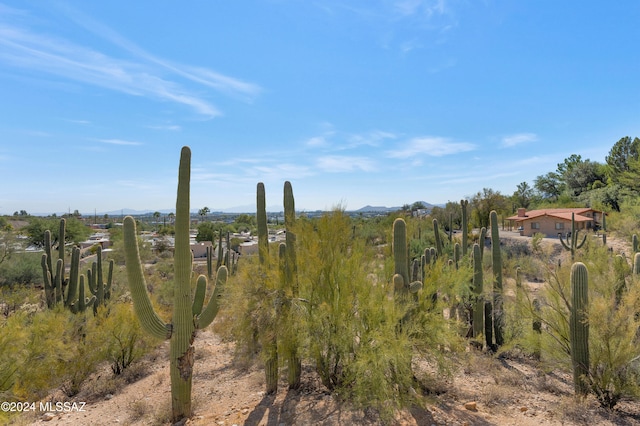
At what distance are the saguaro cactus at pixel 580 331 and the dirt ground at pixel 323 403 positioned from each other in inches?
14.7

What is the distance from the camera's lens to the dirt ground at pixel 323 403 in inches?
245

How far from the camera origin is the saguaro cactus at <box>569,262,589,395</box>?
264 inches

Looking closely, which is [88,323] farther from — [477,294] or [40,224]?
[40,224]

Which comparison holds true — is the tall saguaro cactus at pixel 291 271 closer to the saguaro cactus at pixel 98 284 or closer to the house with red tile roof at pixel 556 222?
the saguaro cactus at pixel 98 284

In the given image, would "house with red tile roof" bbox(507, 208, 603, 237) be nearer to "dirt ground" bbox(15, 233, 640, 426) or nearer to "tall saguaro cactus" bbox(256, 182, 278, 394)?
"dirt ground" bbox(15, 233, 640, 426)

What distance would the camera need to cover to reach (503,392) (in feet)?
23.4

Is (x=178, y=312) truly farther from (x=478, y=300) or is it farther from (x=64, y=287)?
(x=64, y=287)

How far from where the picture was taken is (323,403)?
679 centimetres

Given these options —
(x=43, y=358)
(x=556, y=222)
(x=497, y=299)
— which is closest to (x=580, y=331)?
(x=497, y=299)

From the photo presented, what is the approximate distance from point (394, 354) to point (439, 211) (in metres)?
40.8

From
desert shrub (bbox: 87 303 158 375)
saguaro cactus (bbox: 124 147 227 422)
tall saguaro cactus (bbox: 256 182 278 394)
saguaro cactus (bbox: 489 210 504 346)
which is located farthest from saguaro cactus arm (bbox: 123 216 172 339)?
saguaro cactus (bbox: 489 210 504 346)

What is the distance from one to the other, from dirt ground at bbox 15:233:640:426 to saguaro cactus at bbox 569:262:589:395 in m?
0.37

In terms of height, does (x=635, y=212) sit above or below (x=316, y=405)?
above

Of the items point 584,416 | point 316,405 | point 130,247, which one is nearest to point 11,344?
point 130,247
